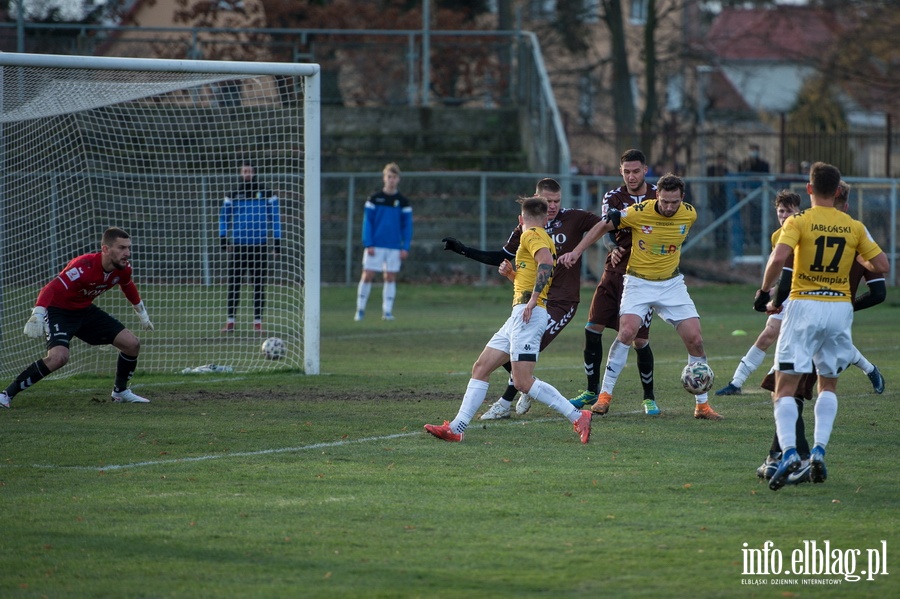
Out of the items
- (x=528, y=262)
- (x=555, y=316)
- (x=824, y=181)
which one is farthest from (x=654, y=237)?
(x=824, y=181)

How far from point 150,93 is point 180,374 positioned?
3.09 meters

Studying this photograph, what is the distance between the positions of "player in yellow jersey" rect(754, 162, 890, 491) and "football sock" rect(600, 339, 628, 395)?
2910 millimetres

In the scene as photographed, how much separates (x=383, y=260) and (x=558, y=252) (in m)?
8.86

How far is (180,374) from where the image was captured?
40.3 feet

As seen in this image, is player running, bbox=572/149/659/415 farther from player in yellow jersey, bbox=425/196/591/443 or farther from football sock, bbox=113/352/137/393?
football sock, bbox=113/352/137/393

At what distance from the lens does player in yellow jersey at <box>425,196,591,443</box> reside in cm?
809

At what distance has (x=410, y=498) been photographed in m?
6.39

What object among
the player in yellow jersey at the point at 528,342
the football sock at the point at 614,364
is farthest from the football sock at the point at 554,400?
the football sock at the point at 614,364

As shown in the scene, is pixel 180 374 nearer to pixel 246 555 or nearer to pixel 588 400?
pixel 588 400

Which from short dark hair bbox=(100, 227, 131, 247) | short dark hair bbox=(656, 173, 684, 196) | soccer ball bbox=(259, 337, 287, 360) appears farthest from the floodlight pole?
short dark hair bbox=(656, 173, 684, 196)

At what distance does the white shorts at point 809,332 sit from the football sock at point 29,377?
6123mm

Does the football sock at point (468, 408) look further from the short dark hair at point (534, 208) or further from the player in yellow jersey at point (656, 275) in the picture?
the player in yellow jersey at point (656, 275)

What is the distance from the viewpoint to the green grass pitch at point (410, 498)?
16.4ft

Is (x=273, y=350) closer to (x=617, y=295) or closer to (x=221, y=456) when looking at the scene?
(x=617, y=295)
